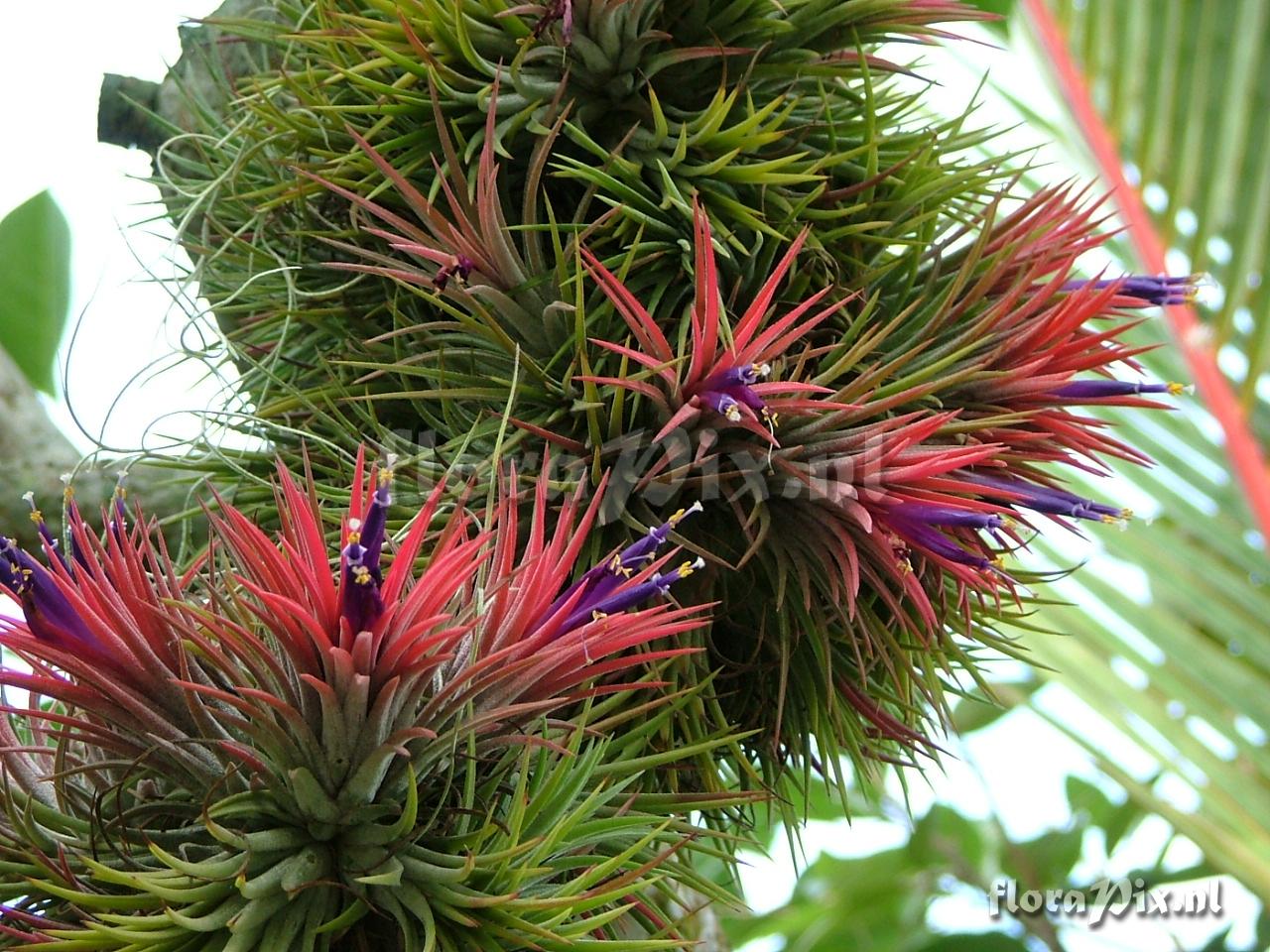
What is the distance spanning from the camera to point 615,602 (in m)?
0.53

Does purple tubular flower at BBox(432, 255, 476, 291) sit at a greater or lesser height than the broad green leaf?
lesser

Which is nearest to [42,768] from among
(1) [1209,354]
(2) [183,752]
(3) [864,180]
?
(2) [183,752]

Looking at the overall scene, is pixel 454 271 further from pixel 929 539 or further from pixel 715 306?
pixel 929 539

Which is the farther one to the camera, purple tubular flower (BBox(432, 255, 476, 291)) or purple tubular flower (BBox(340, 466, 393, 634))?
purple tubular flower (BBox(432, 255, 476, 291))

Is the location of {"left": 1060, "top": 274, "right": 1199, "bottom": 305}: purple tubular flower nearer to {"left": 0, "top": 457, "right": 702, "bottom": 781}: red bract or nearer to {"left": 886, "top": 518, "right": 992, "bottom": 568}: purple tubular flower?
{"left": 886, "top": 518, "right": 992, "bottom": 568}: purple tubular flower

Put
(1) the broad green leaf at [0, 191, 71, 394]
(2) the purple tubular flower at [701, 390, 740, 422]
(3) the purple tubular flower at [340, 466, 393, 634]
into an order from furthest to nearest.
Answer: (1) the broad green leaf at [0, 191, 71, 394]
(2) the purple tubular flower at [701, 390, 740, 422]
(3) the purple tubular flower at [340, 466, 393, 634]

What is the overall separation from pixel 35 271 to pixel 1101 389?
824mm

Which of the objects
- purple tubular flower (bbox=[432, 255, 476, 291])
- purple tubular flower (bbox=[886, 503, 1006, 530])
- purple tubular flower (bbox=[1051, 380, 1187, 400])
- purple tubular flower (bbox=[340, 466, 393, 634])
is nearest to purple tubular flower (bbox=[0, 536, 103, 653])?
purple tubular flower (bbox=[340, 466, 393, 634])

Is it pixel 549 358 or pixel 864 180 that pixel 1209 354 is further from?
pixel 549 358

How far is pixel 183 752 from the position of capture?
1.64 feet

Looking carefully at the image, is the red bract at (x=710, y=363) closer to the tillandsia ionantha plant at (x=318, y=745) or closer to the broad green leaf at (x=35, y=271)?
the tillandsia ionantha plant at (x=318, y=745)

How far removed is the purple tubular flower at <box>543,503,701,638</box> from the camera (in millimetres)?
522

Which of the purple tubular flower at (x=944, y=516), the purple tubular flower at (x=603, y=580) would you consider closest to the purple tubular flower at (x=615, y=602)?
the purple tubular flower at (x=603, y=580)

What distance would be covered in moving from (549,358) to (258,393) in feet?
0.64
